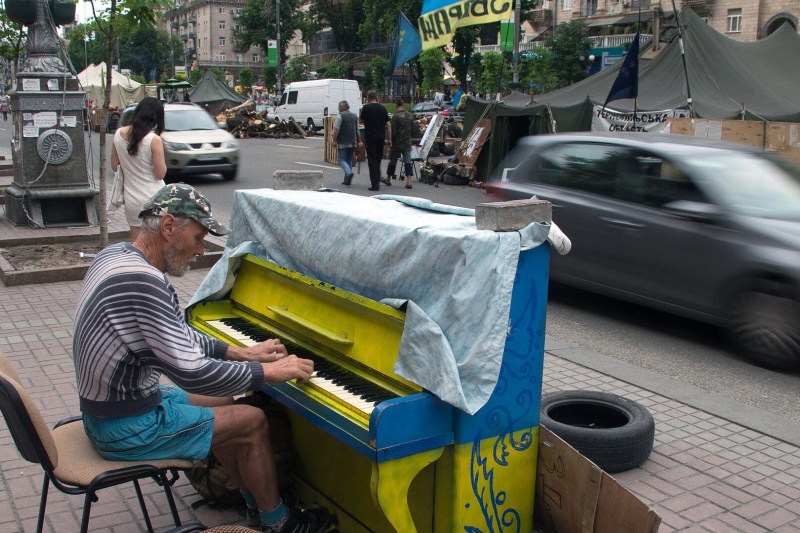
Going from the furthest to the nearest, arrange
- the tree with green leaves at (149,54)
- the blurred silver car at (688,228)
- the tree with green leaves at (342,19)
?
the tree with green leaves at (149,54) → the tree with green leaves at (342,19) → the blurred silver car at (688,228)

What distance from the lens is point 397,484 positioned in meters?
2.77

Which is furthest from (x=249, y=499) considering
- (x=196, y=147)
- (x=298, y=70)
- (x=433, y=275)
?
(x=298, y=70)

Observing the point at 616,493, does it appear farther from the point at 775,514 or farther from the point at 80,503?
the point at 80,503

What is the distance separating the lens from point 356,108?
37562 millimetres

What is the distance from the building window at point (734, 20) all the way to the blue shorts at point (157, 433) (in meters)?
48.2

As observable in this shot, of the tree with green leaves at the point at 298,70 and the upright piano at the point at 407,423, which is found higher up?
the tree with green leaves at the point at 298,70

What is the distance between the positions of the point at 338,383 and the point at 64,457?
103 cm

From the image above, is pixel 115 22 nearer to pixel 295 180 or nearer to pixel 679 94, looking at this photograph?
pixel 295 180

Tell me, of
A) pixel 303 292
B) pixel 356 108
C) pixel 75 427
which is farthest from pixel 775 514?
pixel 356 108

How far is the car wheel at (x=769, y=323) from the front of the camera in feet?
19.3

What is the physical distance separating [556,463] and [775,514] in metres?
1.34

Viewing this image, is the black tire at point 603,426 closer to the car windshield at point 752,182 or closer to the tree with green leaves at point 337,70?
the car windshield at point 752,182

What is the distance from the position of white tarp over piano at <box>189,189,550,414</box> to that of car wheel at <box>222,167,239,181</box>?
14.5 m

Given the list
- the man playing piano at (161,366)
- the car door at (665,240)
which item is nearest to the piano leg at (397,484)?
the man playing piano at (161,366)
